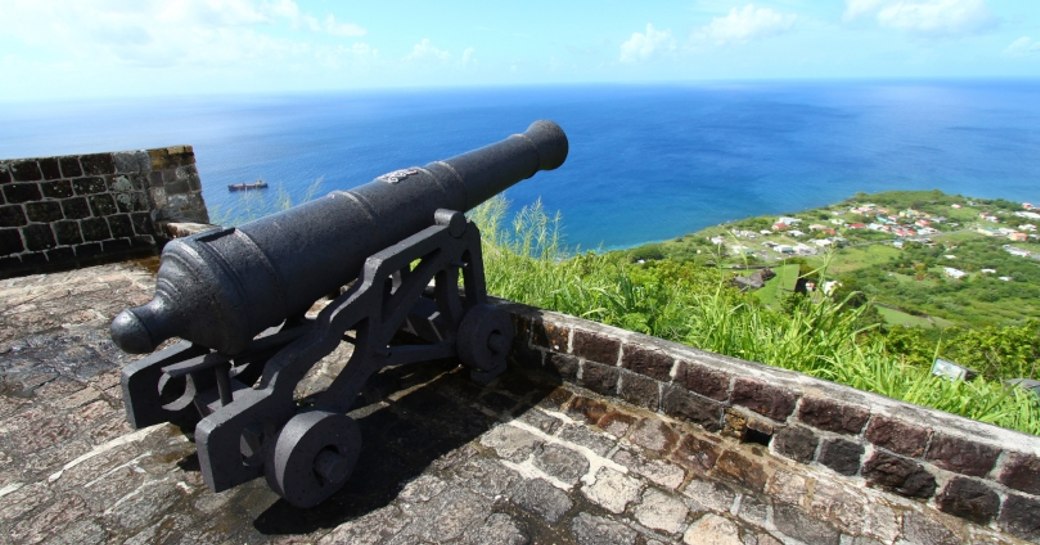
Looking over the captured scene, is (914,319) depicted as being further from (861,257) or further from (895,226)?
(895,226)

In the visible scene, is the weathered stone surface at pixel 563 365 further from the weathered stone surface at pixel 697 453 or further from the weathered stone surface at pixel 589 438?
the weathered stone surface at pixel 697 453

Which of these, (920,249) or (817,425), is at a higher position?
(817,425)

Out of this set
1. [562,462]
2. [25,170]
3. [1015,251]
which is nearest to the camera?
[562,462]

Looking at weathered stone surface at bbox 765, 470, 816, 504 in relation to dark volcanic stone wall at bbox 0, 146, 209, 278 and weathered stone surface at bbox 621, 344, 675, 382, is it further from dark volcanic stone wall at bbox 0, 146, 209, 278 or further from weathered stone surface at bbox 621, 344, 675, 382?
dark volcanic stone wall at bbox 0, 146, 209, 278

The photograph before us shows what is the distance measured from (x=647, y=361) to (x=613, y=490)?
0.77 metres

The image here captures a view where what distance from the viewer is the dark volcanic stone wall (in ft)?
19.7

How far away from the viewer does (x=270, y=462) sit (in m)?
2.37

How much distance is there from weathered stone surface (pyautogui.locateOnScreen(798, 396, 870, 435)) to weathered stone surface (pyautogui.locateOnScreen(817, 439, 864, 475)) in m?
0.05

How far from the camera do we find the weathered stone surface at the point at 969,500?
236 centimetres

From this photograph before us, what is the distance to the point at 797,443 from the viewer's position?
2736mm

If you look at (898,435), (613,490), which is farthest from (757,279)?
(613,490)

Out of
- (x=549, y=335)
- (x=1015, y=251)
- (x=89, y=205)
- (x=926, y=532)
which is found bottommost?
(x=1015, y=251)

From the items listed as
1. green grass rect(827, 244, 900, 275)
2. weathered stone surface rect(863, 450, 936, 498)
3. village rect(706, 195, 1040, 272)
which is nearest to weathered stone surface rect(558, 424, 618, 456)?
weathered stone surface rect(863, 450, 936, 498)

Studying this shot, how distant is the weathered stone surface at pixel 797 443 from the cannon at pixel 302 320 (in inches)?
60.2
